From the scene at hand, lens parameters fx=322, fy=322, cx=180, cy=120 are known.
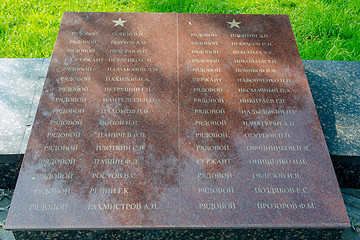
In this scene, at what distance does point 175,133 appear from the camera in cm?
288

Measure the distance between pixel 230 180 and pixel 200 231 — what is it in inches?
18.5

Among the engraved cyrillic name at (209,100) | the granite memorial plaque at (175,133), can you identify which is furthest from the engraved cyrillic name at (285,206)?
the engraved cyrillic name at (209,100)

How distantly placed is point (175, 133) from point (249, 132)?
2.18 ft

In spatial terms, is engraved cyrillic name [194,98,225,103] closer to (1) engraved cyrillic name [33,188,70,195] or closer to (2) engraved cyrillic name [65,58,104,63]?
(2) engraved cyrillic name [65,58,104,63]

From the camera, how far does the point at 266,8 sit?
5.71m

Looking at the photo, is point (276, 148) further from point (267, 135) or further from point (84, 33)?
point (84, 33)

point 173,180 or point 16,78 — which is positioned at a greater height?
point 173,180

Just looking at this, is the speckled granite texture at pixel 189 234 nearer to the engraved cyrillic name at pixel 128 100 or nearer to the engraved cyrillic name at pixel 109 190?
the engraved cyrillic name at pixel 109 190

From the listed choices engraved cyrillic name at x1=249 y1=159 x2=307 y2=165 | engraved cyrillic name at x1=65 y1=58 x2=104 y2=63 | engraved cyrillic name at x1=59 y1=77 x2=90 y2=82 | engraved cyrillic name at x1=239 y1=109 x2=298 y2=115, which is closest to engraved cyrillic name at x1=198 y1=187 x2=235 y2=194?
engraved cyrillic name at x1=249 y1=159 x2=307 y2=165

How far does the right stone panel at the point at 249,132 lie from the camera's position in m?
2.51

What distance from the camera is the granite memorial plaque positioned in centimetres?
249

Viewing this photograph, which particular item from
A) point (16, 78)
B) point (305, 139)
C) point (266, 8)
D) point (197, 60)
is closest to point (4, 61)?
point (16, 78)

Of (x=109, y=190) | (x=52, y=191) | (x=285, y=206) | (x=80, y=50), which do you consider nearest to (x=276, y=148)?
(x=285, y=206)

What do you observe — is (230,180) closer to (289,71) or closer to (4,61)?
(289,71)
